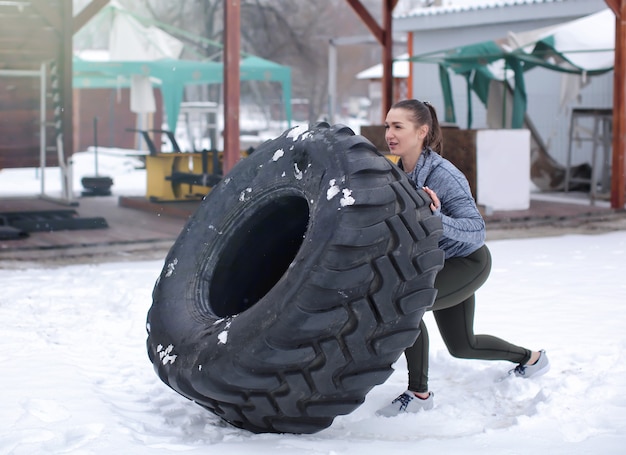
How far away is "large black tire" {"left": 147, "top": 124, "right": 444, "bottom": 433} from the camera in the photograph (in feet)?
11.2

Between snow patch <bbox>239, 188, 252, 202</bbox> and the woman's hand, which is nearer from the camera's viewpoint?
the woman's hand

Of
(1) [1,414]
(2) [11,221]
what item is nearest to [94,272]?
(2) [11,221]

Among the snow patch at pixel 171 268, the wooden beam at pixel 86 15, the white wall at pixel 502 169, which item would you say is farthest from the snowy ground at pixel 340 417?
the wooden beam at pixel 86 15

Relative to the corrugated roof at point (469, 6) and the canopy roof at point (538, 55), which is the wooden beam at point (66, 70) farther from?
the corrugated roof at point (469, 6)

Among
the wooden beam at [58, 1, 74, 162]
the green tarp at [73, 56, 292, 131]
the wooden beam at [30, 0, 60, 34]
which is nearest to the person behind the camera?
the wooden beam at [30, 0, 60, 34]

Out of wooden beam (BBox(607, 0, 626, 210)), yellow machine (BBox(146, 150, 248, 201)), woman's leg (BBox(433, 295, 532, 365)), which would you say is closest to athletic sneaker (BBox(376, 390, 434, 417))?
woman's leg (BBox(433, 295, 532, 365))

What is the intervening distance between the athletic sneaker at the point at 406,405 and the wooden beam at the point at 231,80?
5729mm

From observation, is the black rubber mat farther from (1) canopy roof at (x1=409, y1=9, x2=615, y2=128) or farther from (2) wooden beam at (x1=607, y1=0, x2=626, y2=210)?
(2) wooden beam at (x1=607, y1=0, x2=626, y2=210)

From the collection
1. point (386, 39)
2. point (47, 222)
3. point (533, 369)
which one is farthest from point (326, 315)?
point (386, 39)

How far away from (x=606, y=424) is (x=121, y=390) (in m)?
2.11

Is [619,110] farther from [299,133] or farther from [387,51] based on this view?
[299,133]

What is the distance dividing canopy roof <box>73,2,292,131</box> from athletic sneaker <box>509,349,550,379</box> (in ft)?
42.0

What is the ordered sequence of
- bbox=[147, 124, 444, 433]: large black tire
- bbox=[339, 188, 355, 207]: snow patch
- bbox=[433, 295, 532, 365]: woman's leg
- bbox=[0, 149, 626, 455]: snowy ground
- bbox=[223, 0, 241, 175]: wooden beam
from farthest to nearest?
bbox=[223, 0, 241, 175]: wooden beam → bbox=[433, 295, 532, 365]: woman's leg → bbox=[0, 149, 626, 455]: snowy ground → bbox=[339, 188, 355, 207]: snow patch → bbox=[147, 124, 444, 433]: large black tire

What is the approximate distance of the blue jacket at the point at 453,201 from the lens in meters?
3.98
